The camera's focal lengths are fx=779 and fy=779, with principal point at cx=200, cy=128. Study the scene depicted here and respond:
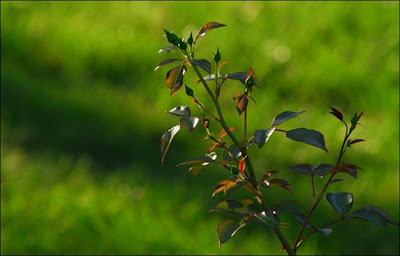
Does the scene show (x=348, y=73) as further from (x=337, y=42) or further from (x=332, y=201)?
(x=332, y=201)

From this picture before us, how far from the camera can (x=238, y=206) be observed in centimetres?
163

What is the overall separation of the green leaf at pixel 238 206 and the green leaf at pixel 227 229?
53 millimetres

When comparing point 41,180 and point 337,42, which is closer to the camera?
point 41,180

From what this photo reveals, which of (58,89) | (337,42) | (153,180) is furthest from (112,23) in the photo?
(153,180)

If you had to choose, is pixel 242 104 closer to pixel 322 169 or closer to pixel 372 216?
pixel 322 169

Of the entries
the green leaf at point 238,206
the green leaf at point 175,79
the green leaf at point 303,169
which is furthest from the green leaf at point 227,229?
the green leaf at point 175,79

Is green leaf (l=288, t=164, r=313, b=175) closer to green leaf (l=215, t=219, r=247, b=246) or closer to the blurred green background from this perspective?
green leaf (l=215, t=219, r=247, b=246)

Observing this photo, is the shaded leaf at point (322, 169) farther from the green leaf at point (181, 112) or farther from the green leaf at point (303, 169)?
the green leaf at point (181, 112)

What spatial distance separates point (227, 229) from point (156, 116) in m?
2.92

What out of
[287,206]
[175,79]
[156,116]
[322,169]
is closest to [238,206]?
[287,206]

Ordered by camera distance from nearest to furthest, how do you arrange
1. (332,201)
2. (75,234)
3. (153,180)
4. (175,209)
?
(332,201) < (75,234) < (175,209) < (153,180)

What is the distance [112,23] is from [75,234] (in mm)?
2711

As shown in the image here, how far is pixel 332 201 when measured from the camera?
158cm

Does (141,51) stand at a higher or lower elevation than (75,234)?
higher
